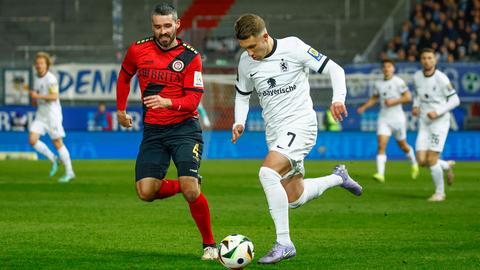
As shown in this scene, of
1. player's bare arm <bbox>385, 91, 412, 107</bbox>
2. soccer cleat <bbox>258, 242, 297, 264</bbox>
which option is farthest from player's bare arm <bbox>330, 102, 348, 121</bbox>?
player's bare arm <bbox>385, 91, 412, 107</bbox>

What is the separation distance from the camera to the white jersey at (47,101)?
1875cm

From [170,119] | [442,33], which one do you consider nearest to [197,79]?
[170,119]

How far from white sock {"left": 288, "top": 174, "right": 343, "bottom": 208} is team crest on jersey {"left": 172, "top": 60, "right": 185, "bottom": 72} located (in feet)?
5.40

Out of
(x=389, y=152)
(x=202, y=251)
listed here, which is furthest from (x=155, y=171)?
(x=389, y=152)

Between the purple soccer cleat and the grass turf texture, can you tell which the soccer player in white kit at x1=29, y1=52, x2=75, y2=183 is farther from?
the purple soccer cleat

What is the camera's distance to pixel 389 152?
28734 mm

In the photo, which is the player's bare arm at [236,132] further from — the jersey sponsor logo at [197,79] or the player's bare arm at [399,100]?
the player's bare arm at [399,100]

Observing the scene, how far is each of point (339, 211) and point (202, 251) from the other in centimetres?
474

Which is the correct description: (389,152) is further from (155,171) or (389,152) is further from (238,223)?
(155,171)

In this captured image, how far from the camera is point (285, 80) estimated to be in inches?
372

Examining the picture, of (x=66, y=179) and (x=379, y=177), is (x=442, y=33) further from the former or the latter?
(x=66, y=179)

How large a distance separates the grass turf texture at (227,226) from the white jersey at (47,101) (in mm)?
1292

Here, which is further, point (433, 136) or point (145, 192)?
point (433, 136)

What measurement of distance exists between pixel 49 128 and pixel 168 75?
10.1 m
